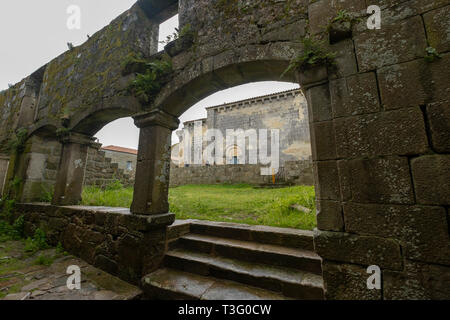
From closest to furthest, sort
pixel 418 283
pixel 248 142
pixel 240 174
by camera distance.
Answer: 1. pixel 418 283
2. pixel 240 174
3. pixel 248 142

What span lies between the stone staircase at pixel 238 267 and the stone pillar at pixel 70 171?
277 cm

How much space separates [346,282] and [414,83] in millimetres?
1575

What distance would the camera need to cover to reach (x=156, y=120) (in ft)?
9.25

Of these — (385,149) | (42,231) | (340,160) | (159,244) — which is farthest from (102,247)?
(385,149)

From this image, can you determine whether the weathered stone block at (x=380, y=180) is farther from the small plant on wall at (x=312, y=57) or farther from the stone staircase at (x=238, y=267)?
the stone staircase at (x=238, y=267)

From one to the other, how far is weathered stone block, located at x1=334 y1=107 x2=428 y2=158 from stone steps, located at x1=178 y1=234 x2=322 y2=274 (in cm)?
132

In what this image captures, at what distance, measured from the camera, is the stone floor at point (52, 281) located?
7.32ft

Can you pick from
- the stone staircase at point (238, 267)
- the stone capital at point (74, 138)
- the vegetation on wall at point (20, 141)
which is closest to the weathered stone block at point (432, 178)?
the stone staircase at point (238, 267)

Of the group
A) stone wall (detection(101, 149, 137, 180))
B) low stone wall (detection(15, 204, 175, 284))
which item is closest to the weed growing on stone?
Result: low stone wall (detection(15, 204, 175, 284))

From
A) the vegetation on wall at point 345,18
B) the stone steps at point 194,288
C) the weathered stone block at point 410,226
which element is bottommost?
the stone steps at point 194,288

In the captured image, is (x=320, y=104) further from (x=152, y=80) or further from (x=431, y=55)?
(x=152, y=80)

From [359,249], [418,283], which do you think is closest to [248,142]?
[359,249]

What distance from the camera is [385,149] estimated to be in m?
1.45

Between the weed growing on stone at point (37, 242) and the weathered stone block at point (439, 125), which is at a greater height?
the weathered stone block at point (439, 125)
